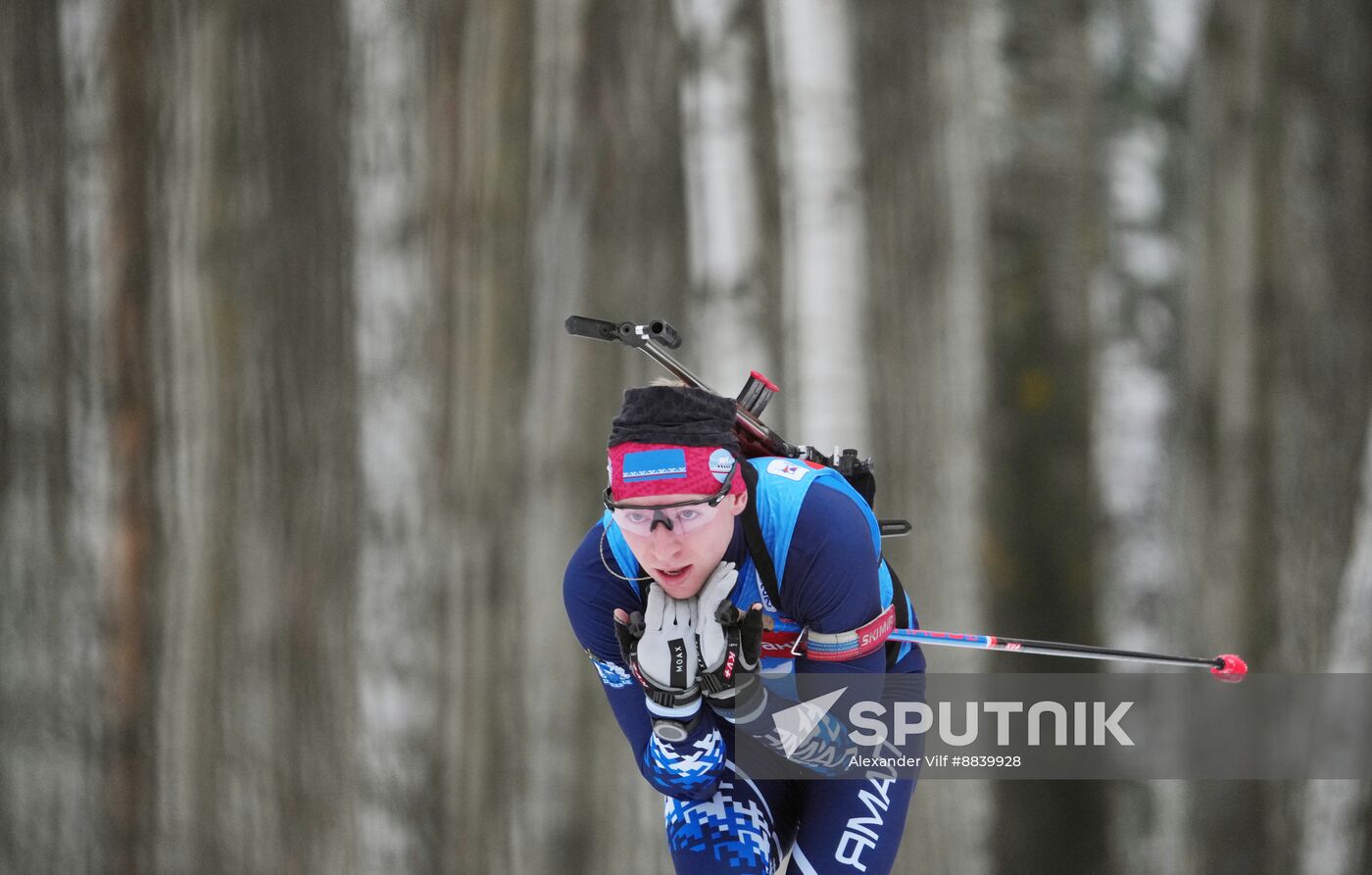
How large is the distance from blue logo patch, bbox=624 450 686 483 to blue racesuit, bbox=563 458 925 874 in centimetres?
20

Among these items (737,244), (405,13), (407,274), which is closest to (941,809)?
(737,244)

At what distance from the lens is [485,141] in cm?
406

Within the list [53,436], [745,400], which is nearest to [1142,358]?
[745,400]

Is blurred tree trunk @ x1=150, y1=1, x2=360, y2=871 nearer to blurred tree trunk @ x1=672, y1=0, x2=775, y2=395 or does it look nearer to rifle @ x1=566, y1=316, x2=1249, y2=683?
blurred tree trunk @ x1=672, y1=0, x2=775, y2=395

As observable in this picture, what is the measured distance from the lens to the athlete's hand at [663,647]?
1873mm

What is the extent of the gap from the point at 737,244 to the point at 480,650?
1.63 meters

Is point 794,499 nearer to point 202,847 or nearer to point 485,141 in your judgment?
point 485,141

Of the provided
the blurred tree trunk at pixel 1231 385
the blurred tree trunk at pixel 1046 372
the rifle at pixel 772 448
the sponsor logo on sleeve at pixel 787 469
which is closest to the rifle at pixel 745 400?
the rifle at pixel 772 448

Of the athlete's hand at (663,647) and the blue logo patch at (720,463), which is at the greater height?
the blue logo patch at (720,463)

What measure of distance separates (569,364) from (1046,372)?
1.54 metres

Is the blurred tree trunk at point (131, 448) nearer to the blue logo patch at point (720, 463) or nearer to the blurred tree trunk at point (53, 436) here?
the blurred tree trunk at point (53, 436)

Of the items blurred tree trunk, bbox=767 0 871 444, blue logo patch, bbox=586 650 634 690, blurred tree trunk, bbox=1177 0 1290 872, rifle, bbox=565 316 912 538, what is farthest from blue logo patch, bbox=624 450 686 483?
blurred tree trunk, bbox=1177 0 1290 872

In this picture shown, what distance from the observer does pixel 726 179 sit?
12.7 feet

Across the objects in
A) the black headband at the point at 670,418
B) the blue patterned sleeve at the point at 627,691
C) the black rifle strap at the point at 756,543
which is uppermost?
the black headband at the point at 670,418
